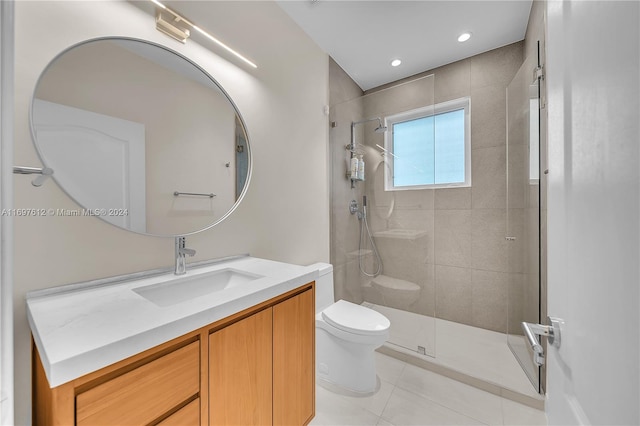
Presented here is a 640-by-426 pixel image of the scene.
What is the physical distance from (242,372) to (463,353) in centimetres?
187

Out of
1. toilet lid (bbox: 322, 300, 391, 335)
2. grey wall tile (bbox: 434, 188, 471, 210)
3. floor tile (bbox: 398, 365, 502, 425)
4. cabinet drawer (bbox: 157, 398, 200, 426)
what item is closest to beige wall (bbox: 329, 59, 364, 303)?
toilet lid (bbox: 322, 300, 391, 335)

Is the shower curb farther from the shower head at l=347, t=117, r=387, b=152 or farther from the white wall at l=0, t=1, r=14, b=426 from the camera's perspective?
the white wall at l=0, t=1, r=14, b=426

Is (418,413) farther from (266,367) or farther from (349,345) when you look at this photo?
(266,367)

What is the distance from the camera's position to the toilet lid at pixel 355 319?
5.09 ft

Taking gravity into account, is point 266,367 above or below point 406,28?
below

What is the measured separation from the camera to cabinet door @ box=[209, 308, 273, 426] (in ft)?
2.60

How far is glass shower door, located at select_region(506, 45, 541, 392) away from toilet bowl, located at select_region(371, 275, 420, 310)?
0.77 metres

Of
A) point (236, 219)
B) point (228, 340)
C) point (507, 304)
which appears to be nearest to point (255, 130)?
point (236, 219)

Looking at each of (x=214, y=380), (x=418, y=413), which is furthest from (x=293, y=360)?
(x=418, y=413)

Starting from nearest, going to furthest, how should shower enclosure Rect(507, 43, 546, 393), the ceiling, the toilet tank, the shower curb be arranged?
the shower curb → shower enclosure Rect(507, 43, 546, 393) → the ceiling → the toilet tank

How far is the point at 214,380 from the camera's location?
0.78 metres

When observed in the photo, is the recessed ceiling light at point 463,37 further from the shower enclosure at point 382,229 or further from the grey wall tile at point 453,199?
the grey wall tile at point 453,199

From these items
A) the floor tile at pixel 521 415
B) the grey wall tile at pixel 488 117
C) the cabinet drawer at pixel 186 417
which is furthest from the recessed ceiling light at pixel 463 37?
the cabinet drawer at pixel 186 417

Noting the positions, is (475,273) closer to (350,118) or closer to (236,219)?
(350,118)
